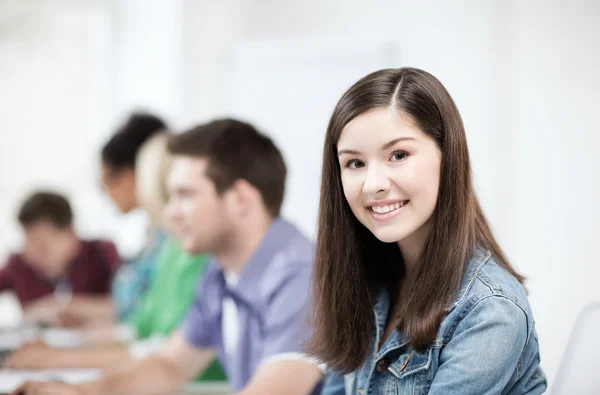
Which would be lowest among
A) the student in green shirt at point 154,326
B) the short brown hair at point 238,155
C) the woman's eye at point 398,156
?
the student in green shirt at point 154,326

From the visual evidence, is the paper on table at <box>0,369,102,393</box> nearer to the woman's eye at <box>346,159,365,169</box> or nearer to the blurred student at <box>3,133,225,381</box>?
the blurred student at <box>3,133,225,381</box>

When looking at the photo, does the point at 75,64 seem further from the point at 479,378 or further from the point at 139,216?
the point at 479,378

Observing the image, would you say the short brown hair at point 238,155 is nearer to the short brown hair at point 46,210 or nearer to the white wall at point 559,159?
the white wall at point 559,159

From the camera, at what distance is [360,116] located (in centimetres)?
102

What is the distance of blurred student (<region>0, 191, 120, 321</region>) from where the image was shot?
332 cm

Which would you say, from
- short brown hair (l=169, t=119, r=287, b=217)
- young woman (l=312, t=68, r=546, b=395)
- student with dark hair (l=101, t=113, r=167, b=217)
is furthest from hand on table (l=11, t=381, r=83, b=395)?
student with dark hair (l=101, t=113, r=167, b=217)

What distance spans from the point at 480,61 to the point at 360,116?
1.17 meters

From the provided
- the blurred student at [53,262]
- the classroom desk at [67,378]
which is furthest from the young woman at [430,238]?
the blurred student at [53,262]

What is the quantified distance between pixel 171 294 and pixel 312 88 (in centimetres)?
122

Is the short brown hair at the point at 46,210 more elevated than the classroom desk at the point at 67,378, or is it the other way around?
the short brown hair at the point at 46,210

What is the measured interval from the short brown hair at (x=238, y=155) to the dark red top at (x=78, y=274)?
1881mm

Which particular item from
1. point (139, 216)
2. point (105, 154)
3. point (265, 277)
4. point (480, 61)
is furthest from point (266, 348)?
point (139, 216)

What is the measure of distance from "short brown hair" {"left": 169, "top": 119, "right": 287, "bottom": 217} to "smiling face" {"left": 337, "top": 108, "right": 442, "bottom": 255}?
0.70 metres

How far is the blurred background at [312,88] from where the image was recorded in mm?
1344
